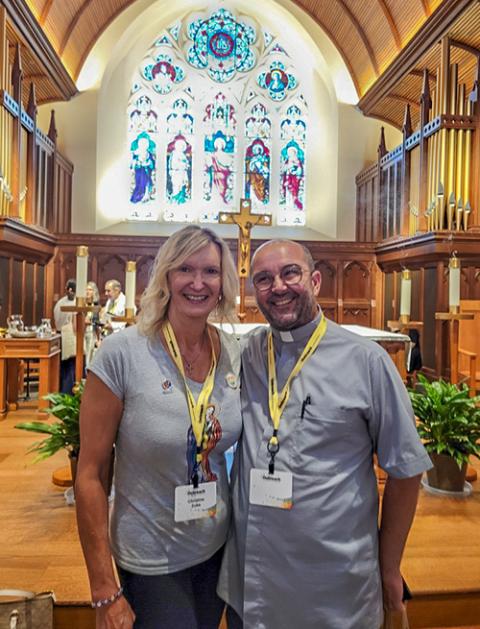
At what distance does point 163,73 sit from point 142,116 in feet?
3.54

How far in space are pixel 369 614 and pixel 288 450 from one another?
0.50 metres

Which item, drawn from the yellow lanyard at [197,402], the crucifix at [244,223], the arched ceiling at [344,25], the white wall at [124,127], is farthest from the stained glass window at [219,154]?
the yellow lanyard at [197,402]

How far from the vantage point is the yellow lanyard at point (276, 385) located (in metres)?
1.40

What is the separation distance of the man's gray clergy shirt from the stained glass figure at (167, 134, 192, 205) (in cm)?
1053

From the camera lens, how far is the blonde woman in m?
1.36

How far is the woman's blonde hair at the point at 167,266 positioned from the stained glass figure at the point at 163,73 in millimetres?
11094

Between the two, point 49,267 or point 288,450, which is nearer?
point 288,450

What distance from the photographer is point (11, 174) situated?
24.6 ft

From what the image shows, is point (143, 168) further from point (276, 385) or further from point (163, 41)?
point (276, 385)

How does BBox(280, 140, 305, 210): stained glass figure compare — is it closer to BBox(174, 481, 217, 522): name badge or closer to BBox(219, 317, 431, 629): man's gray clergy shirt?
BBox(219, 317, 431, 629): man's gray clergy shirt

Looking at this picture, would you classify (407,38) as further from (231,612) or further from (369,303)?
(231,612)

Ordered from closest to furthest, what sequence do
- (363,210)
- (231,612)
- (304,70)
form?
(231,612) < (363,210) < (304,70)

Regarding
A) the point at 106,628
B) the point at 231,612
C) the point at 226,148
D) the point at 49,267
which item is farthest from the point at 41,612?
the point at 226,148

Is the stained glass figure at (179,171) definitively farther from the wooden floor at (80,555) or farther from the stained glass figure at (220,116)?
the wooden floor at (80,555)
